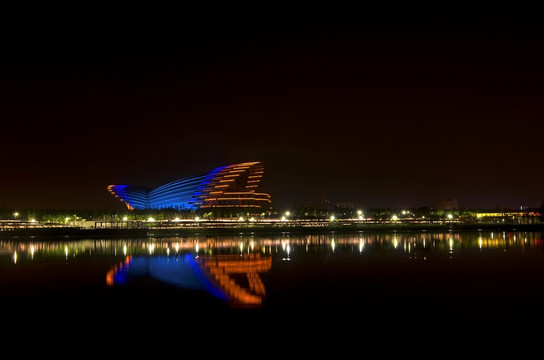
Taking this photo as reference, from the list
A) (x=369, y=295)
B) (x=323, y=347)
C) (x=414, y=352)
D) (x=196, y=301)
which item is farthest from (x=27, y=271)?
(x=414, y=352)

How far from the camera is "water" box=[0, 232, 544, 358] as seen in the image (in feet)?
34.8

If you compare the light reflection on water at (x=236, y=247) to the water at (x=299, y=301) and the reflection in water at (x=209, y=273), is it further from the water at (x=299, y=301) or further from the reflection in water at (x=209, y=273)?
the water at (x=299, y=301)

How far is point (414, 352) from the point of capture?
31.0ft

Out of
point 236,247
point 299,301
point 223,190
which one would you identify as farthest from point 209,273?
point 223,190

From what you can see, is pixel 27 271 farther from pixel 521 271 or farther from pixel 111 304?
pixel 521 271

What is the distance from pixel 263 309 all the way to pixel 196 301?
207 cm

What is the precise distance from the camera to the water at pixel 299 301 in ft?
34.8

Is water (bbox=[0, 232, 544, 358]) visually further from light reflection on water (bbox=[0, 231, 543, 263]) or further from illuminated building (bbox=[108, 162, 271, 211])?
illuminated building (bbox=[108, 162, 271, 211])

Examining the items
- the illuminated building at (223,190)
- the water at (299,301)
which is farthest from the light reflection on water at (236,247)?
the illuminated building at (223,190)

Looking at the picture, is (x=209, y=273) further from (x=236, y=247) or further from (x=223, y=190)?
(x=223, y=190)

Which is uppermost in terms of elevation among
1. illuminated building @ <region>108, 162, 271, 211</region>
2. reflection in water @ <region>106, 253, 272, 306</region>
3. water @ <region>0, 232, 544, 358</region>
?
illuminated building @ <region>108, 162, 271, 211</region>

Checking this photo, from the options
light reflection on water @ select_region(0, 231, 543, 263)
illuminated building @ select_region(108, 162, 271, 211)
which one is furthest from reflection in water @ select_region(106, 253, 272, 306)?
illuminated building @ select_region(108, 162, 271, 211)

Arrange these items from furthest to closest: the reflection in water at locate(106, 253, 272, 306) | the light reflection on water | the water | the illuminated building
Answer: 1. the illuminated building
2. the light reflection on water
3. the reflection in water at locate(106, 253, 272, 306)
4. the water

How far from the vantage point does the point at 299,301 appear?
13.9 m
